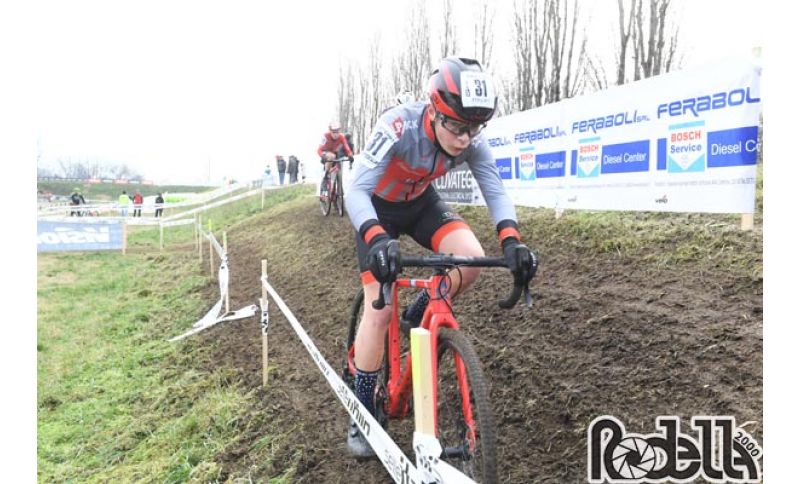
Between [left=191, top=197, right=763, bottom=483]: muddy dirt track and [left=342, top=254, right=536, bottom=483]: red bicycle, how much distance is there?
0.60 meters

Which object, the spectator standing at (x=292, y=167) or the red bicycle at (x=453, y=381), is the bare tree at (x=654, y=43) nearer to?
the red bicycle at (x=453, y=381)

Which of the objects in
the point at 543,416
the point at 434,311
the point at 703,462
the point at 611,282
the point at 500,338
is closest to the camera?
the point at 434,311

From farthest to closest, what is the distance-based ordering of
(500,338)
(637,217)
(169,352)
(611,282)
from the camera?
(169,352) → (637,217) → (611,282) → (500,338)

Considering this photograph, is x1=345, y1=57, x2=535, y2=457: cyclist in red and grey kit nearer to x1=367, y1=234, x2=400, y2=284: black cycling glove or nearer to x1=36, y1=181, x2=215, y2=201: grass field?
x1=367, y1=234, x2=400, y2=284: black cycling glove

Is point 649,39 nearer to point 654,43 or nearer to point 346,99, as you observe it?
point 654,43

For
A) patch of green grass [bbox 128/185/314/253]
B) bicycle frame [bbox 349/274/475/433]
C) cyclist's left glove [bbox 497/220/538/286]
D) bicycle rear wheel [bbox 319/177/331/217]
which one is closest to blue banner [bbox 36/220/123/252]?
patch of green grass [bbox 128/185/314/253]

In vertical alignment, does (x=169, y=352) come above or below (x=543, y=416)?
below

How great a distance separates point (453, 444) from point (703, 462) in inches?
51.6

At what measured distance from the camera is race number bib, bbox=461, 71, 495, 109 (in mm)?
2588

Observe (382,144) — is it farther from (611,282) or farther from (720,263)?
(720,263)

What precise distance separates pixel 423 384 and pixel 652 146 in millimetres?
5426

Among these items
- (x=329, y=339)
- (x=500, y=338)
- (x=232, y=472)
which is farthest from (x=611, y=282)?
(x=232, y=472)

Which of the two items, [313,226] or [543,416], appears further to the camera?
[313,226]

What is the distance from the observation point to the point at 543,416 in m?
3.48
